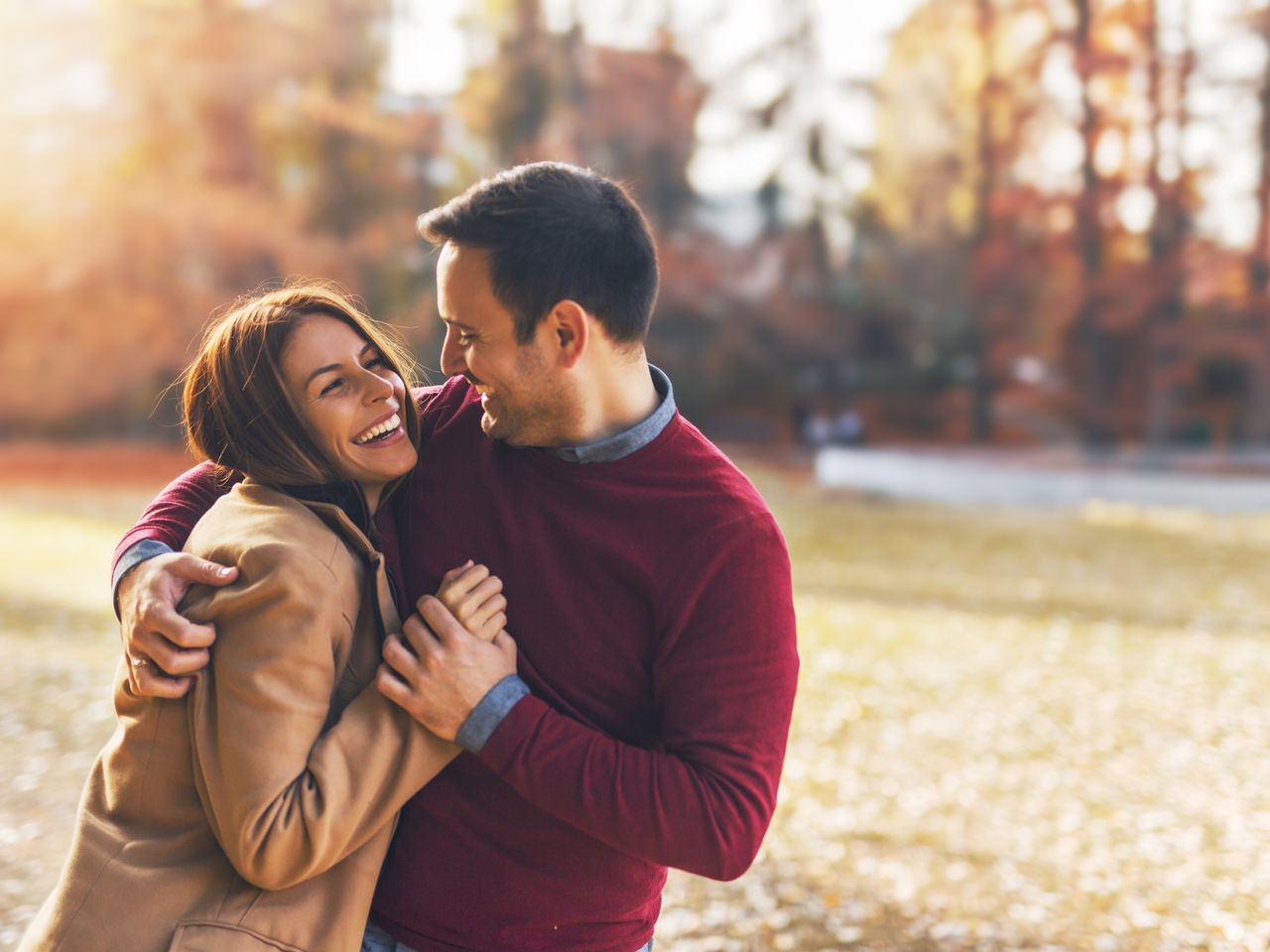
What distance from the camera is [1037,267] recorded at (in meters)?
30.4

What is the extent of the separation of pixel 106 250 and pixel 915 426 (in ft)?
69.3

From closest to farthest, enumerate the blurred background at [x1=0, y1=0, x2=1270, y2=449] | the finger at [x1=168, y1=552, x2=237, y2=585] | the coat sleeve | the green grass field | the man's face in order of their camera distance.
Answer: the coat sleeve, the finger at [x1=168, y1=552, x2=237, y2=585], the man's face, the green grass field, the blurred background at [x1=0, y1=0, x2=1270, y2=449]

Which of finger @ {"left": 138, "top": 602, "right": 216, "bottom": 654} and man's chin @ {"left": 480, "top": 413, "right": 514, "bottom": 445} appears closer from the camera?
finger @ {"left": 138, "top": 602, "right": 216, "bottom": 654}

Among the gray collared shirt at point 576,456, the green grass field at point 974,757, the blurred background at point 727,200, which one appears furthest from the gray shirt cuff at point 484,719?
the blurred background at point 727,200

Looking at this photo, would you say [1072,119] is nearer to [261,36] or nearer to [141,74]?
[261,36]

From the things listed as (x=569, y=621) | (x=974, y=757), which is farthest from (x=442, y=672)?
(x=974, y=757)

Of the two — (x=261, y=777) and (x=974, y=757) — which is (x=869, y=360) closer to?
(x=974, y=757)

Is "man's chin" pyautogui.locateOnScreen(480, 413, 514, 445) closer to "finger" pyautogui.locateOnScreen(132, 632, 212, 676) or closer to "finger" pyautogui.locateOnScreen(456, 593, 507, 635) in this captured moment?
"finger" pyautogui.locateOnScreen(456, 593, 507, 635)

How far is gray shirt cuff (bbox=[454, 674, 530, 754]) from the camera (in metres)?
1.76

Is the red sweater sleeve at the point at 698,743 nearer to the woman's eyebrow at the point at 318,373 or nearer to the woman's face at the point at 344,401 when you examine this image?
the woman's face at the point at 344,401

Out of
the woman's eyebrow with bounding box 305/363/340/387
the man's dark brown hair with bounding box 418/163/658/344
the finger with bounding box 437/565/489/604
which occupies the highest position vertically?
the man's dark brown hair with bounding box 418/163/658/344

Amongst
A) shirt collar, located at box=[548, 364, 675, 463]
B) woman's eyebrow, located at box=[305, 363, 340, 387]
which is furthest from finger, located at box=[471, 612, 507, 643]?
woman's eyebrow, located at box=[305, 363, 340, 387]

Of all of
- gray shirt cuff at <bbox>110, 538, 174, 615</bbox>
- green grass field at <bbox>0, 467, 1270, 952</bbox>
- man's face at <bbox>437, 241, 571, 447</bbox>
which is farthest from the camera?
green grass field at <bbox>0, 467, 1270, 952</bbox>

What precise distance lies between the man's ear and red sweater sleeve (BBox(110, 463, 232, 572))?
688 millimetres
